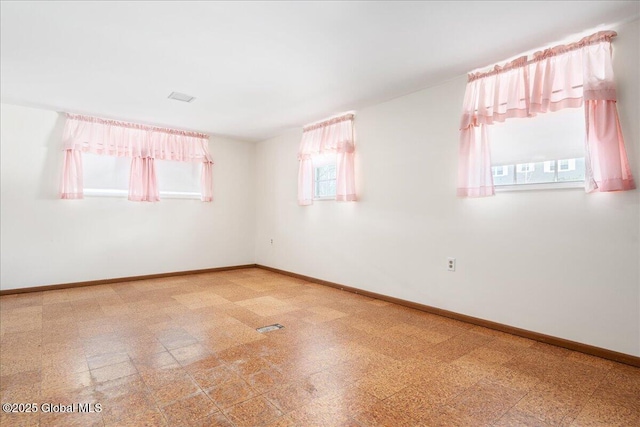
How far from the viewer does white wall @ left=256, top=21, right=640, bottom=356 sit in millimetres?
2301

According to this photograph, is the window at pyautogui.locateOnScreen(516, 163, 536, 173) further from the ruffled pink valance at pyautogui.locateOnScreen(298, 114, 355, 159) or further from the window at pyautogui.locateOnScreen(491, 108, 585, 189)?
the ruffled pink valance at pyautogui.locateOnScreen(298, 114, 355, 159)

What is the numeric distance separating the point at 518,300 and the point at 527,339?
12.7 inches

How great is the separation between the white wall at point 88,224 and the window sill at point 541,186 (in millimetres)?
4599

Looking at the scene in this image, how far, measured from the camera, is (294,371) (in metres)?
2.12

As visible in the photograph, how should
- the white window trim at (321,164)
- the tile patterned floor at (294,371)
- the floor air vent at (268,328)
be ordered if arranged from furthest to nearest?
the white window trim at (321,164), the floor air vent at (268,328), the tile patterned floor at (294,371)

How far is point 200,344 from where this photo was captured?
255cm

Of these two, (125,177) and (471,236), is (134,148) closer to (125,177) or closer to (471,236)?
(125,177)

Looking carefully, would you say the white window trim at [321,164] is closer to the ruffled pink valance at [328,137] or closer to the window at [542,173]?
the ruffled pink valance at [328,137]

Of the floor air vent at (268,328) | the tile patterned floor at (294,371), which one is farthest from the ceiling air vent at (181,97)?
the floor air vent at (268,328)

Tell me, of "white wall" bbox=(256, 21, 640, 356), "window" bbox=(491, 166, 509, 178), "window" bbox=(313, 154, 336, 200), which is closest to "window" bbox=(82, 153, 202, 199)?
"white wall" bbox=(256, 21, 640, 356)

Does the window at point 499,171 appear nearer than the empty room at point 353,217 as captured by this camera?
No

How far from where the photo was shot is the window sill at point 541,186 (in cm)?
250

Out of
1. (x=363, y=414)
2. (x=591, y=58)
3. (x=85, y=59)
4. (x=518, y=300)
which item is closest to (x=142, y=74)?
(x=85, y=59)

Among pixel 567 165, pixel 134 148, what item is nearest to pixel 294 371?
pixel 567 165
